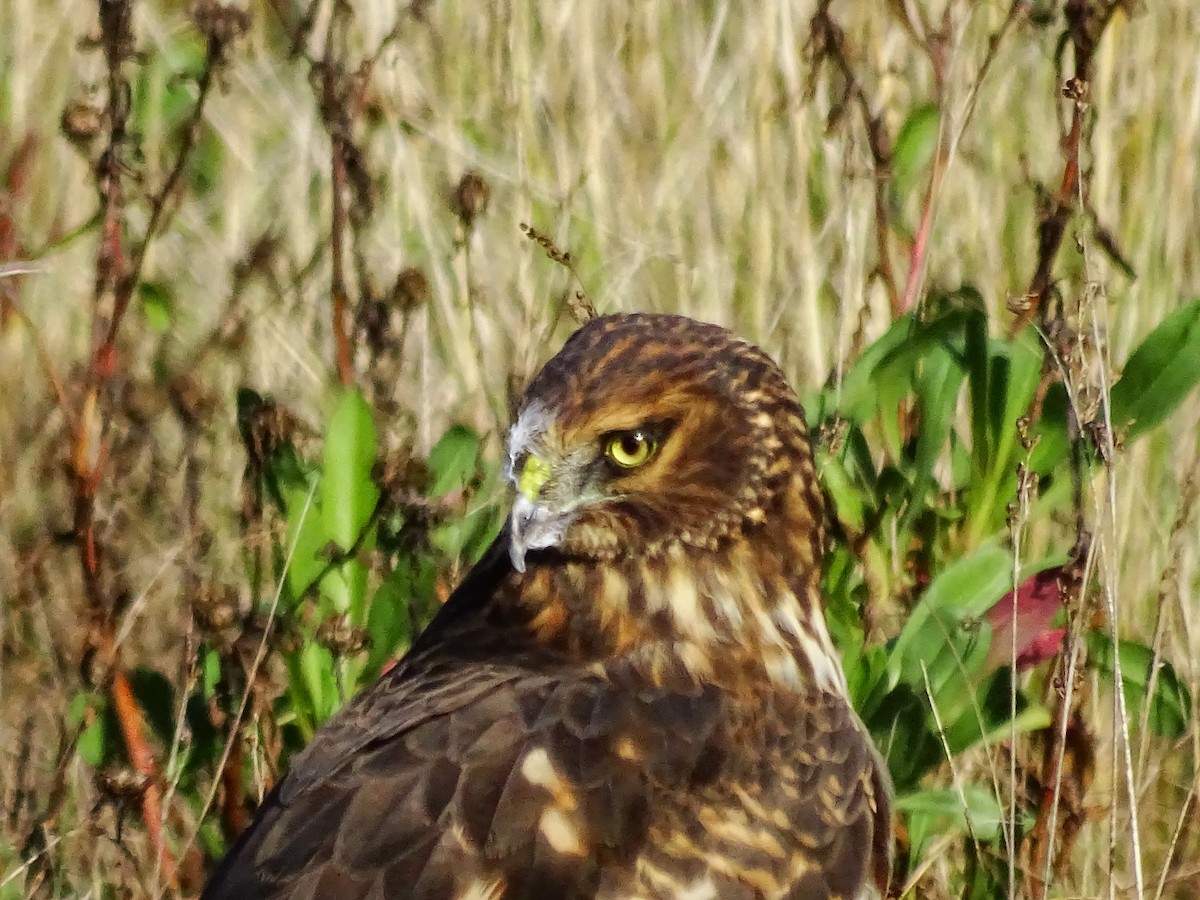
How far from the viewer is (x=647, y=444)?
9.71ft

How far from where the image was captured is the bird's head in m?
2.91

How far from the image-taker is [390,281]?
498 cm

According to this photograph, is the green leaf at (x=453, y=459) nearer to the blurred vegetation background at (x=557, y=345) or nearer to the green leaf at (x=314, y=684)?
the blurred vegetation background at (x=557, y=345)

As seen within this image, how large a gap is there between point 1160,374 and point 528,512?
1.11 m

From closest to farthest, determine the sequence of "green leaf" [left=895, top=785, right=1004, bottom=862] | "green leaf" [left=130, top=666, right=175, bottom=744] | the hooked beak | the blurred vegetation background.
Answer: the hooked beak
"green leaf" [left=895, top=785, right=1004, bottom=862]
the blurred vegetation background
"green leaf" [left=130, top=666, right=175, bottom=744]

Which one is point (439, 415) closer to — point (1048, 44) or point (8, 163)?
point (8, 163)

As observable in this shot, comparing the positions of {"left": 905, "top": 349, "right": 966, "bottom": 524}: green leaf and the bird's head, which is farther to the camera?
{"left": 905, "top": 349, "right": 966, "bottom": 524}: green leaf

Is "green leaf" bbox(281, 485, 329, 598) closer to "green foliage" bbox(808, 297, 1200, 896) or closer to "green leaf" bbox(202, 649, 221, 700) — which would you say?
"green leaf" bbox(202, 649, 221, 700)

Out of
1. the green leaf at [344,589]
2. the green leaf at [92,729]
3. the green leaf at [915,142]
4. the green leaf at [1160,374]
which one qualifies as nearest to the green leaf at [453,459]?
the green leaf at [344,589]

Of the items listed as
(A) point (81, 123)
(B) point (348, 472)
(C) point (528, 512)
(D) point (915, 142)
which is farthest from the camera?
(D) point (915, 142)

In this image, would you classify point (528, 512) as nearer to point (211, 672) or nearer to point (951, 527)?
point (211, 672)

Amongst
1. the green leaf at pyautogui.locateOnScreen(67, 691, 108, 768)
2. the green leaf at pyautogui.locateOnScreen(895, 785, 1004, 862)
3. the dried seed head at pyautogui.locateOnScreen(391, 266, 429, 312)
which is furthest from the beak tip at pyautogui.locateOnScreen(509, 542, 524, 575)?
the green leaf at pyautogui.locateOnScreen(67, 691, 108, 768)

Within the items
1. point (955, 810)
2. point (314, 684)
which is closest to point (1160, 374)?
point (955, 810)

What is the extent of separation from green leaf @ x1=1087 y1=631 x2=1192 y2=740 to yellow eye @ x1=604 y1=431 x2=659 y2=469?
38.2 inches
